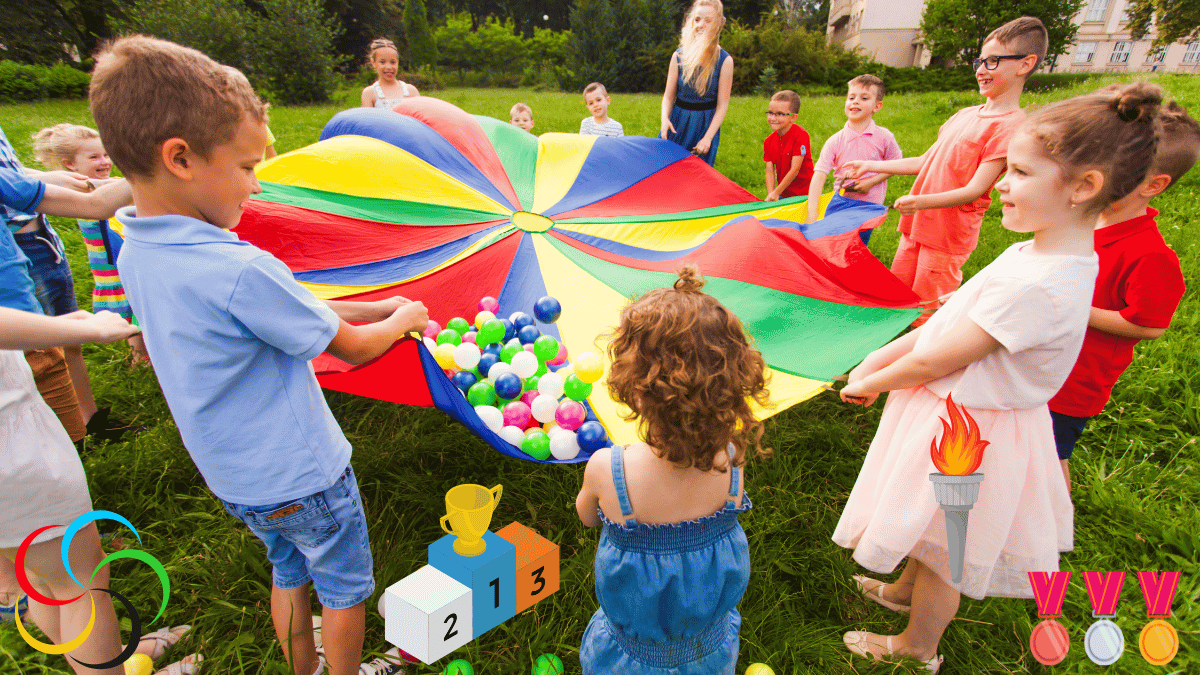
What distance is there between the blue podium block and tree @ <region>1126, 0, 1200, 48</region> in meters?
25.5

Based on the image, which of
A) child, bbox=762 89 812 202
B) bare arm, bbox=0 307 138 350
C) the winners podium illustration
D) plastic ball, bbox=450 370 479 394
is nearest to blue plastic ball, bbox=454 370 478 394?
plastic ball, bbox=450 370 479 394

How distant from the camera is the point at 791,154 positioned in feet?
13.0

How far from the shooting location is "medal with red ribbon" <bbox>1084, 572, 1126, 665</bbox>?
160 centimetres

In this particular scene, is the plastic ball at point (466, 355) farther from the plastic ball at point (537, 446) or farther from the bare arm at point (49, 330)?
the bare arm at point (49, 330)

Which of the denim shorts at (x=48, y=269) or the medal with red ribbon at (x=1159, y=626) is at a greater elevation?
the denim shorts at (x=48, y=269)

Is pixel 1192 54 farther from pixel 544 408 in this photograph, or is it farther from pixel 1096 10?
pixel 544 408

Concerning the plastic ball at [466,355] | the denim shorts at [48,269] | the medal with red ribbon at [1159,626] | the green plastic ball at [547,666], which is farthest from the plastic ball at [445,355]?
the medal with red ribbon at [1159,626]

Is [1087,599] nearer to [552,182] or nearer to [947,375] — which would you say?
[947,375]

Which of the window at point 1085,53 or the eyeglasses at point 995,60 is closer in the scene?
the eyeglasses at point 995,60

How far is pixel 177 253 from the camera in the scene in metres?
1.05

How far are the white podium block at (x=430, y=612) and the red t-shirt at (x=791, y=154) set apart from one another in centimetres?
347

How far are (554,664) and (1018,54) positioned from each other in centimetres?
255

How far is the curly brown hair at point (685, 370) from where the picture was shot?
3.52 ft

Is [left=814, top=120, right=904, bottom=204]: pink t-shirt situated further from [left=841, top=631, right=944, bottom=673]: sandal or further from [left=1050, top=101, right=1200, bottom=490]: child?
[left=841, top=631, right=944, bottom=673]: sandal
